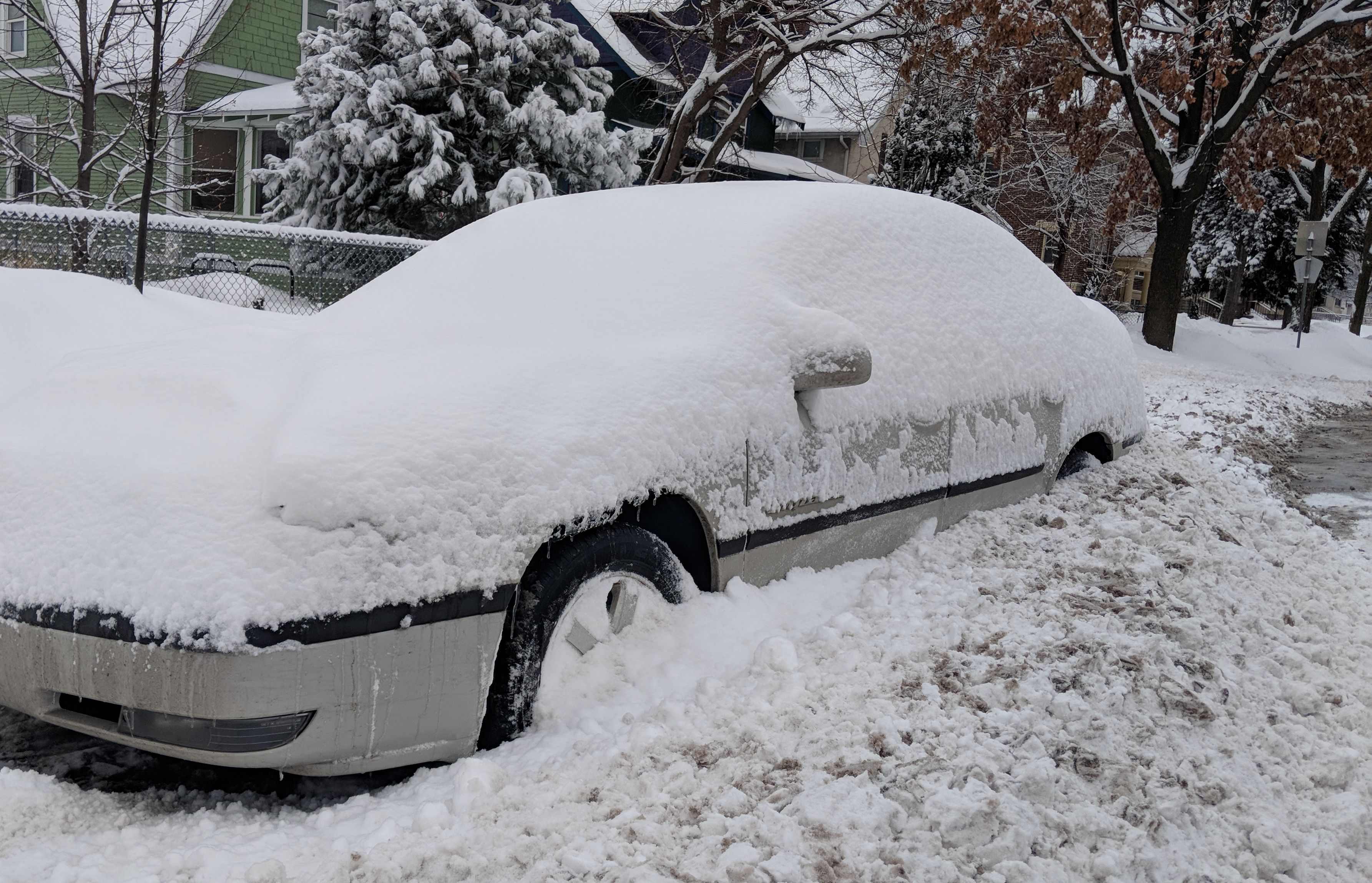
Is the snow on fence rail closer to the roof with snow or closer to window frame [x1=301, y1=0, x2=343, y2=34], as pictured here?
the roof with snow

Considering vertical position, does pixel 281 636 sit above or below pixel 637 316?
below

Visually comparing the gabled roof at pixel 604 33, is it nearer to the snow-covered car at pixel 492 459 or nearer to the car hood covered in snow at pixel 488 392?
the car hood covered in snow at pixel 488 392

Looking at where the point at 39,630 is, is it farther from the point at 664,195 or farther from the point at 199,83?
the point at 199,83

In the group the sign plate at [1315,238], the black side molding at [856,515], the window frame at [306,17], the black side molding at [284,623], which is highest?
the window frame at [306,17]

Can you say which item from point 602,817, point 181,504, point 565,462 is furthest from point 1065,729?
point 181,504

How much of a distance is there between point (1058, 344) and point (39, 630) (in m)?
4.01

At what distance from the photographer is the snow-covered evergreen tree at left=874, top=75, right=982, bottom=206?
24938mm

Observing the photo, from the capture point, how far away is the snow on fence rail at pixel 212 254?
8273 millimetres

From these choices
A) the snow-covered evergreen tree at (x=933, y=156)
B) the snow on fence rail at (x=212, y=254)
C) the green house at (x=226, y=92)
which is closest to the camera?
the snow on fence rail at (x=212, y=254)

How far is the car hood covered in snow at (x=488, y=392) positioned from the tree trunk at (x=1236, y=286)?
32.5m

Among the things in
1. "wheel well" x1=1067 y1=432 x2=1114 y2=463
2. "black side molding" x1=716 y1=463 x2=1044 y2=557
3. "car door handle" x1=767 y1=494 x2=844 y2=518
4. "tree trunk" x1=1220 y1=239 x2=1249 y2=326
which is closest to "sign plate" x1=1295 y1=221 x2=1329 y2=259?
"tree trunk" x1=1220 y1=239 x2=1249 y2=326

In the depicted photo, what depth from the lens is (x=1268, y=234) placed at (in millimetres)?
32844

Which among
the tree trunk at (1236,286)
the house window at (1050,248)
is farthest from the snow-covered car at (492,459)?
the tree trunk at (1236,286)

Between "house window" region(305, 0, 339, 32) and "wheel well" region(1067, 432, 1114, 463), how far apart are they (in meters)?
18.9
